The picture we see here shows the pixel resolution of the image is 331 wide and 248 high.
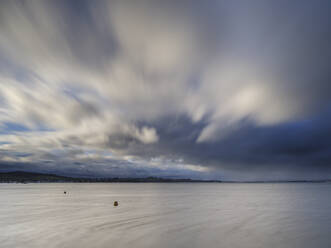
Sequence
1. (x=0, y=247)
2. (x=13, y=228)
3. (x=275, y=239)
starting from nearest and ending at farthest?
(x=0, y=247), (x=275, y=239), (x=13, y=228)

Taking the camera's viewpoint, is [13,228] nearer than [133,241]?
No

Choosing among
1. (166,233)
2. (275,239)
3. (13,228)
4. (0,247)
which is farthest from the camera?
(13,228)

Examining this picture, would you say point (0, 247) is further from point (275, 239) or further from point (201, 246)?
point (275, 239)

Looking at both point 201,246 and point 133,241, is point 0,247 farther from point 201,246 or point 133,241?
point 201,246

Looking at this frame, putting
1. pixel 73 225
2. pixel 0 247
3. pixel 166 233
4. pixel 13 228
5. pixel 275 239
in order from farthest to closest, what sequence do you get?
pixel 73 225 → pixel 13 228 → pixel 166 233 → pixel 275 239 → pixel 0 247

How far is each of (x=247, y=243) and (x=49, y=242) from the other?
1387 centimetres

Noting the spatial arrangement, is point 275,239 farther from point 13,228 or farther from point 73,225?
point 13,228

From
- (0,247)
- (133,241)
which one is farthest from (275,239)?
(0,247)

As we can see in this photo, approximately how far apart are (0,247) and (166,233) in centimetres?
1148

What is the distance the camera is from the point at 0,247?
14078 mm

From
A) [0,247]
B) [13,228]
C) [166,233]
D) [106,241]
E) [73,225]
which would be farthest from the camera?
[73,225]

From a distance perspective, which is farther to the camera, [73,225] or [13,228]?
[73,225]

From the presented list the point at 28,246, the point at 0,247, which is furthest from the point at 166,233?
the point at 0,247

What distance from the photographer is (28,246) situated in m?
14.4
